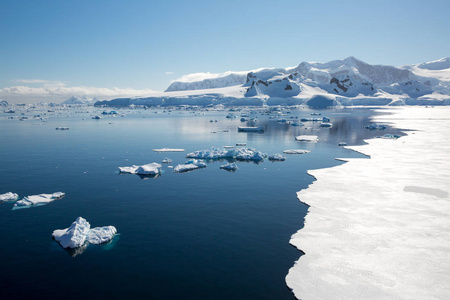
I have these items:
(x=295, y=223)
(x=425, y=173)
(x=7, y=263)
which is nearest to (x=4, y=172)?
(x=7, y=263)

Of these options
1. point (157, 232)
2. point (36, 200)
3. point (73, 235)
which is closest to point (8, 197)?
point (36, 200)

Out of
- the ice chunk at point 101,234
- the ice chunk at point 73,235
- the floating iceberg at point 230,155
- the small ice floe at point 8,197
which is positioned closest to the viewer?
the ice chunk at point 73,235

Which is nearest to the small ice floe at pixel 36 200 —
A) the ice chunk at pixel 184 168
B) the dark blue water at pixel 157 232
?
the dark blue water at pixel 157 232

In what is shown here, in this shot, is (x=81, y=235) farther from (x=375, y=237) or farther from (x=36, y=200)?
(x=375, y=237)

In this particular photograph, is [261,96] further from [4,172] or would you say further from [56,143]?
[4,172]

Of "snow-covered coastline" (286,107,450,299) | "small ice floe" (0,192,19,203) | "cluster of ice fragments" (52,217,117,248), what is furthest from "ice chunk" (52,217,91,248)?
"snow-covered coastline" (286,107,450,299)

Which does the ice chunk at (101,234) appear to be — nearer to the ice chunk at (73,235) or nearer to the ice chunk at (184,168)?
the ice chunk at (73,235)

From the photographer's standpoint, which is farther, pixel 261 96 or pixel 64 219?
pixel 261 96
